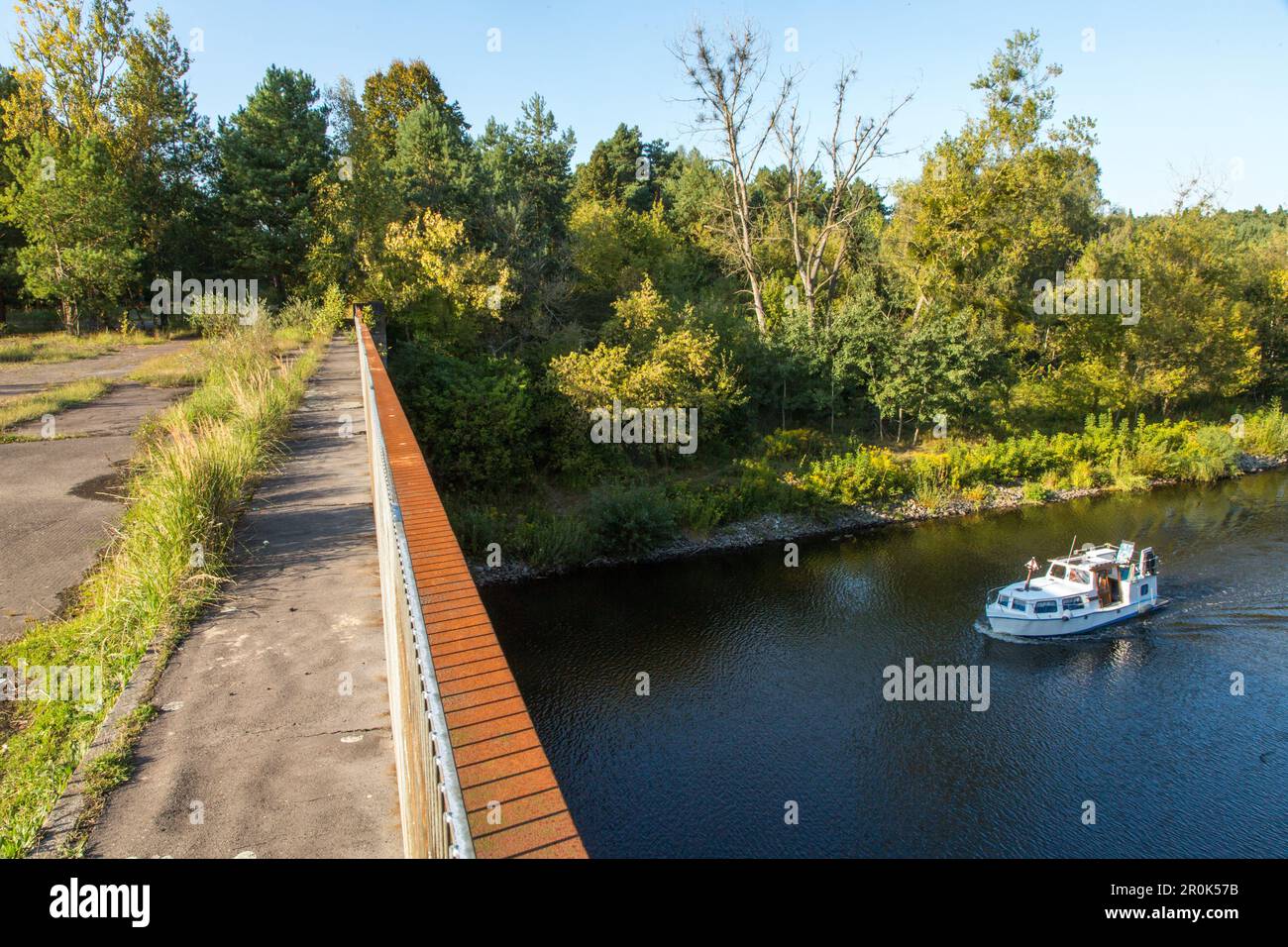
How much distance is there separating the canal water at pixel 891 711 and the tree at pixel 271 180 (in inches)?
735

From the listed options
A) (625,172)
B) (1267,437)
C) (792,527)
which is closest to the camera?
(792,527)

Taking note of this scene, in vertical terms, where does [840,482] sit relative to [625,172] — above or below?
below

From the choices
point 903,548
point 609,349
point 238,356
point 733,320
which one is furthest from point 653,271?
point 238,356

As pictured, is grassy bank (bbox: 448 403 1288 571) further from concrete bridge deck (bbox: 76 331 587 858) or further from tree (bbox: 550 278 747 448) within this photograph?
concrete bridge deck (bbox: 76 331 587 858)

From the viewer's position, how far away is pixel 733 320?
34.0m

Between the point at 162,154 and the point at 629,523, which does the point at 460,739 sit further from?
the point at 162,154

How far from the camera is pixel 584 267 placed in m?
37.3

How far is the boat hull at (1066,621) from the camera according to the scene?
19.7 m

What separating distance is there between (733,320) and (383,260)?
15038 millimetres

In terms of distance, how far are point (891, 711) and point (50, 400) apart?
1876 centimetres

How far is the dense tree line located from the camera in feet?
89.9

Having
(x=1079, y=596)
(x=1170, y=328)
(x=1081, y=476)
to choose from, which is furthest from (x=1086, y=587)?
(x=1170, y=328)

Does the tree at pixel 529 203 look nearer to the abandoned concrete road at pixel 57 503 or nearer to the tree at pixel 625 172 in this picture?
the tree at pixel 625 172
